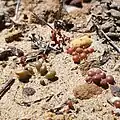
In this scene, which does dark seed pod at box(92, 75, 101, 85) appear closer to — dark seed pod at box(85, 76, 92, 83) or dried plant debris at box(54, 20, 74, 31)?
dark seed pod at box(85, 76, 92, 83)

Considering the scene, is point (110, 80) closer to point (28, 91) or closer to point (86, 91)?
point (86, 91)

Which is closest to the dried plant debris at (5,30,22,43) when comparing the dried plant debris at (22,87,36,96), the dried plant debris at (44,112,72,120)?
the dried plant debris at (22,87,36,96)

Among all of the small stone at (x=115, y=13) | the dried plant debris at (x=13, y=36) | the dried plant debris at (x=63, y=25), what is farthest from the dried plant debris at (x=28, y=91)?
the small stone at (x=115, y=13)

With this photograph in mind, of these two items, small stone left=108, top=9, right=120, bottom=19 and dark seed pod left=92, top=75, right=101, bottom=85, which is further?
small stone left=108, top=9, right=120, bottom=19

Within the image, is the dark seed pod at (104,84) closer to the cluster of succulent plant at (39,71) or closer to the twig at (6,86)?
the cluster of succulent plant at (39,71)

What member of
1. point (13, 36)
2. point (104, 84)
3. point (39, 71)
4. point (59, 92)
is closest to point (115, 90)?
point (104, 84)

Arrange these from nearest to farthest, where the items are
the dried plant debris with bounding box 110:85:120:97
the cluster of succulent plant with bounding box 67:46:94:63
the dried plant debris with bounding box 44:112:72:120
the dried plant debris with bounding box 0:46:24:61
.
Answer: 1. the dried plant debris with bounding box 44:112:72:120
2. the dried plant debris with bounding box 110:85:120:97
3. the cluster of succulent plant with bounding box 67:46:94:63
4. the dried plant debris with bounding box 0:46:24:61
